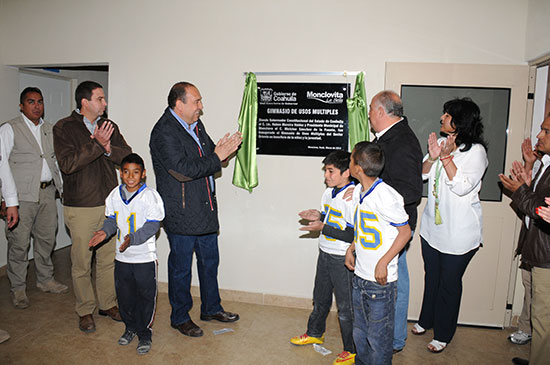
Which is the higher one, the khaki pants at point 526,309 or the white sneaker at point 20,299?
the khaki pants at point 526,309

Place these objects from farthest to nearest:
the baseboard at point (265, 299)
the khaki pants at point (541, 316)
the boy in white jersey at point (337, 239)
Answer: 1. the baseboard at point (265, 299)
2. the boy in white jersey at point (337, 239)
3. the khaki pants at point (541, 316)

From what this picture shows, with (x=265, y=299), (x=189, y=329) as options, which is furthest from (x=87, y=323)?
(x=265, y=299)

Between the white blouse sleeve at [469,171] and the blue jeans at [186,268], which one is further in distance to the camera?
the blue jeans at [186,268]

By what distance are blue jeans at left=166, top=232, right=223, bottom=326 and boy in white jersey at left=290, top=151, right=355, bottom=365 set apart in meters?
0.89

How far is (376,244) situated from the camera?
2.18 m

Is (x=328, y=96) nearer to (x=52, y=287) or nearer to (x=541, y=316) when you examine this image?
(x=541, y=316)

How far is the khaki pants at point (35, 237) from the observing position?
3469mm

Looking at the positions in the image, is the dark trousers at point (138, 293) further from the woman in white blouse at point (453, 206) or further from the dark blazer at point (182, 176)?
the woman in white blouse at point (453, 206)

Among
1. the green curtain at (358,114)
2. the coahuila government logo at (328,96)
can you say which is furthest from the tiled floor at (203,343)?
the coahuila government logo at (328,96)

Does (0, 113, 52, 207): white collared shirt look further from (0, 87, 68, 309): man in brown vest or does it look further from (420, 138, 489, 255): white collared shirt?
(420, 138, 489, 255): white collared shirt

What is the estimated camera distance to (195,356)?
2.75 m

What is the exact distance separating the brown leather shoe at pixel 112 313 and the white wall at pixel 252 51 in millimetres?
645

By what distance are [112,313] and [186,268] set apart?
768 mm

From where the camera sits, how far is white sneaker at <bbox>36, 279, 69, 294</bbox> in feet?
12.1
